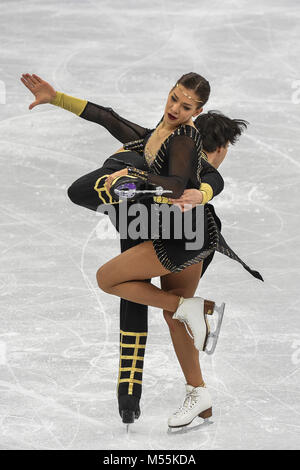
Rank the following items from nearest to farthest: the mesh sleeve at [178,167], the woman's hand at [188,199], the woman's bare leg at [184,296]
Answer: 1. the mesh sleeve at [178,167]
2. the woman's hand at [188,199]
3. the woman's bare leg at [184,296]

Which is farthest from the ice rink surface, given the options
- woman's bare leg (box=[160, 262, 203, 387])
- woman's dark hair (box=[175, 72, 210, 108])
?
woman's dark hair (box=[175, 72, 210, 108])

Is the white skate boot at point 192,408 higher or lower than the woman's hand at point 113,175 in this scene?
lower

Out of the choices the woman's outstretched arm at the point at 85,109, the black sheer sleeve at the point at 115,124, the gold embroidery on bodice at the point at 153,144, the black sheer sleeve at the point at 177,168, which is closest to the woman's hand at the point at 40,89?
the woman's outstretched arm at the point at 85,109

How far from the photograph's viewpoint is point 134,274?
596cm

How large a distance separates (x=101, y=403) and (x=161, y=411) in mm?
374

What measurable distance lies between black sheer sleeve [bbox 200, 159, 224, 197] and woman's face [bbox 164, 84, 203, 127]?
33cm

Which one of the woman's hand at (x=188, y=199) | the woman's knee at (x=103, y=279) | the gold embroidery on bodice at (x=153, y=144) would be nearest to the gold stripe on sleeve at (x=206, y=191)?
the woman's hand at (x=188, y=199)

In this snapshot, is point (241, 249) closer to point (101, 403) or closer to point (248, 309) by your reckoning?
point (248, 309)

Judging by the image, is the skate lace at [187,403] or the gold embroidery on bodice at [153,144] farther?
the skate lace at [187,403]

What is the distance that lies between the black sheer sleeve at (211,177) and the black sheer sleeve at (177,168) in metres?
0.23

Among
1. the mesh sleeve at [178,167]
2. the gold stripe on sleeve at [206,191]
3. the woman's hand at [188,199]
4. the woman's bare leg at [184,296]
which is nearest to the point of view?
the mesh sleeve at [178,167]

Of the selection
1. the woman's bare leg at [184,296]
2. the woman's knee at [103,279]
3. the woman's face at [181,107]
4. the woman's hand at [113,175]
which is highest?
the woman's face at [181,107]

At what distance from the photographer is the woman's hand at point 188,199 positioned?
5.74 meters

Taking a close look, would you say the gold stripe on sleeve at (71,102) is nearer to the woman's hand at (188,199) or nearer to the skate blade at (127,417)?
the woman's hand at (188,199)
